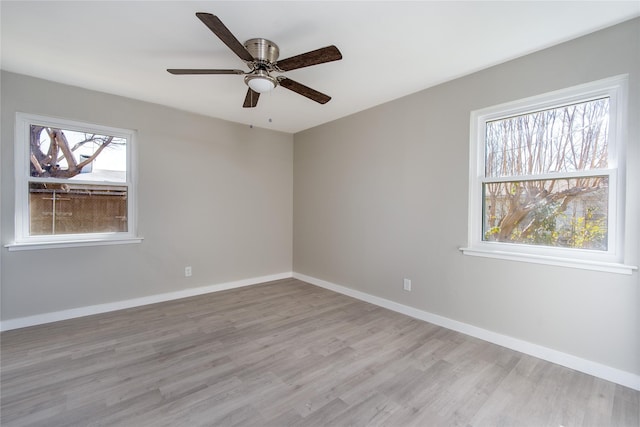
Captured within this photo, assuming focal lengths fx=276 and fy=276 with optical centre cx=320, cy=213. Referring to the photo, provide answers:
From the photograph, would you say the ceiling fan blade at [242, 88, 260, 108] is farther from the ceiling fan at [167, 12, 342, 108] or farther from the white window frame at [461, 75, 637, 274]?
the white window frame at [461, 75, 637, 274]

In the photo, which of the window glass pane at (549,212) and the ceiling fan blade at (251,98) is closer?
the window glass pane at (549,212)

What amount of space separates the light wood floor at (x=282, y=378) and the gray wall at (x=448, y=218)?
0.98 ft

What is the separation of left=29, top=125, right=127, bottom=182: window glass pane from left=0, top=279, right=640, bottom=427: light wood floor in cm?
160

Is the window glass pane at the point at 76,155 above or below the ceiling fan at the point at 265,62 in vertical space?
below

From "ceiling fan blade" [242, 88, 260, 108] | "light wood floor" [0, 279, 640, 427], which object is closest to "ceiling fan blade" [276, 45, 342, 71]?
"ceiling fan blade" [242, 88, 260, 108]

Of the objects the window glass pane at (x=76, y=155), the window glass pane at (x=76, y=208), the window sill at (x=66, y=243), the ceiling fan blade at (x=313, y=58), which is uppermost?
the ceiling fan blade at (x=313, y=58)

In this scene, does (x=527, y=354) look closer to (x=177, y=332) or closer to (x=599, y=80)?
(x=599, y=80)

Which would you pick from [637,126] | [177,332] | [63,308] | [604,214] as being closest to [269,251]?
[177,332]

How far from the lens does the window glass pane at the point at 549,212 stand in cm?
207

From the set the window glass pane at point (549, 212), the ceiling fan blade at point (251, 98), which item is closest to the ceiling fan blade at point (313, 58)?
the ceiling fan blade at point (251, 98)

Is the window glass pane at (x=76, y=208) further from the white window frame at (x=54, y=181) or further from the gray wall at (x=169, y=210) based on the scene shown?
the gray wall at (x=169, y=210)

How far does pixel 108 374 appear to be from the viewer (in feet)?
6.61

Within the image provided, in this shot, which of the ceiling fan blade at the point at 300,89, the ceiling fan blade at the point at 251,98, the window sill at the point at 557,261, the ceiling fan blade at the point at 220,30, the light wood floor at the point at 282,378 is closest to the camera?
the ceiling fan blade at the point at 220,30

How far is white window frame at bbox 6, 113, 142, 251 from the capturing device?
9.04 ft
